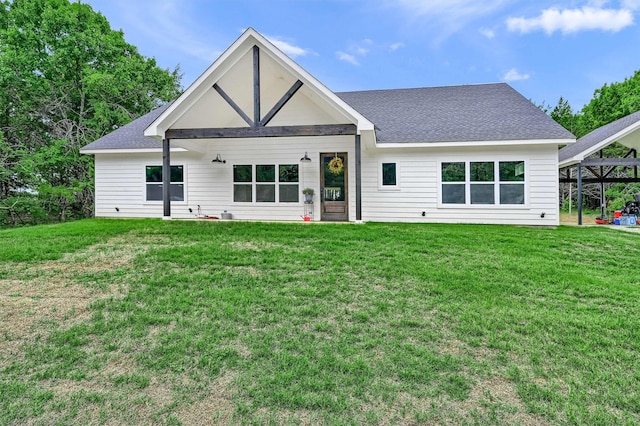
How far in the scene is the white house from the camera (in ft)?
29.2

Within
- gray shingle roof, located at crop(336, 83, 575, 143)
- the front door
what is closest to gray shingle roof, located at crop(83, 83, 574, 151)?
gray shingle roof, located at crop(336, 83, 575, 143)

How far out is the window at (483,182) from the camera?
1004 cm

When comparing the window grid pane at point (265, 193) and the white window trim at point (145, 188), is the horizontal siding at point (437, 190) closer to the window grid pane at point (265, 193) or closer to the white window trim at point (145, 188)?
the window grid pane at point (265, 193)

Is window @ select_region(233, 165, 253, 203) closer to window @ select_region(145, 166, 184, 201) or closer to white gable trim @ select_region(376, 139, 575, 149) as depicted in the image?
window @ select_region(145, 166, 184, 201)

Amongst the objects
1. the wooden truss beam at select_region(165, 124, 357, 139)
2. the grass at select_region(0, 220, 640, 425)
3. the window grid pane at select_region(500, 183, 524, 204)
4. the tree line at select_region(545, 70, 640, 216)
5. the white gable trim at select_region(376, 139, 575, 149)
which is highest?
the tree line at select_region(545, 70, 640, 216)

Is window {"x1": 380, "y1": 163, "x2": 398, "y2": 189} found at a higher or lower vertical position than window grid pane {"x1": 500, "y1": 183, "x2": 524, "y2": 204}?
higher

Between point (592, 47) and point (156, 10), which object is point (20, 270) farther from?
point (592, 47)

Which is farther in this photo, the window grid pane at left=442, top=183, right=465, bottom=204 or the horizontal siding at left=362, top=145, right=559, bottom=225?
the window grid pane at left=442, top=183, right=465, bottom=204

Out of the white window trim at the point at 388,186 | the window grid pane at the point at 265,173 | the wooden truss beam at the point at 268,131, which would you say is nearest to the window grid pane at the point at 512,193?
the white window trim at the point at 388,186

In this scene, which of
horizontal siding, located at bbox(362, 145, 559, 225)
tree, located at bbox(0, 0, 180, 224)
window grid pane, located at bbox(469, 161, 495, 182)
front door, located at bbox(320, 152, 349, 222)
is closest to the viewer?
horizontal siding, located at bbox(362, 145, 559, 225)

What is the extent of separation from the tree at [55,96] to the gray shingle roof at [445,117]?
5895 mm

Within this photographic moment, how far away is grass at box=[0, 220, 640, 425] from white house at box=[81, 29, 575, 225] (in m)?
3.91

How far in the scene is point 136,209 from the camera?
12.2 m

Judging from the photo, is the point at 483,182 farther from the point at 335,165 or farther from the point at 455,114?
the point at 335,165
